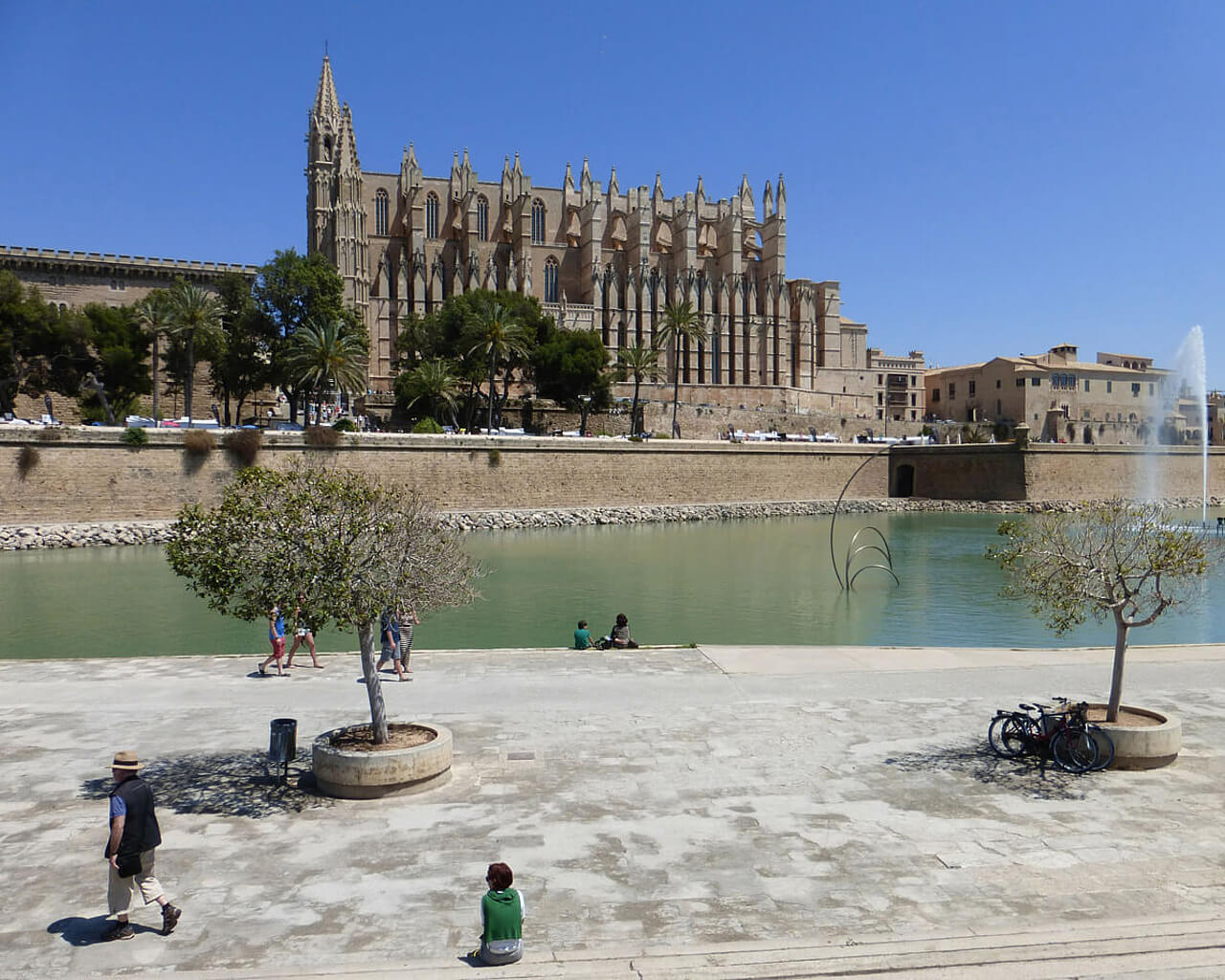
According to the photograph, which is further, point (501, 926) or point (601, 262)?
point (601, 262)

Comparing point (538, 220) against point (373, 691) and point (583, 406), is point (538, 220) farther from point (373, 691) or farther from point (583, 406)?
point (373, 691)

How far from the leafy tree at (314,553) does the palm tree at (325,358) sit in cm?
3577

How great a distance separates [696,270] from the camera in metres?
78.1

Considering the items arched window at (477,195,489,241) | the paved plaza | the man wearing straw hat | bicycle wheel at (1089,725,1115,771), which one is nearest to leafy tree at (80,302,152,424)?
arched window at (477,195,489,241)

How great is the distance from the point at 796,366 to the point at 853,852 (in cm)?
7652

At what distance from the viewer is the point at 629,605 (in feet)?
73.8

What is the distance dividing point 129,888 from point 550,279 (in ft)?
237

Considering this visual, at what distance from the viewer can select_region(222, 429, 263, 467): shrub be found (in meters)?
37.5

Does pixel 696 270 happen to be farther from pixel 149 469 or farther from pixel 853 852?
pixel 853 852

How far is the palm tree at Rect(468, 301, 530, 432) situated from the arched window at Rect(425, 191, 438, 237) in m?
23.3

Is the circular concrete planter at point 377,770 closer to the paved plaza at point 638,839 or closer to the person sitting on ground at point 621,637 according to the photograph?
the paved plaza at point 638,839

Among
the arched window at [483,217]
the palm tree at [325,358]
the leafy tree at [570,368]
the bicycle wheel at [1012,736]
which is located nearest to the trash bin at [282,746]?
the bicycle wheel at [1012,736]

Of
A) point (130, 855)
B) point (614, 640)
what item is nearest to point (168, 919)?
point (130, 855)

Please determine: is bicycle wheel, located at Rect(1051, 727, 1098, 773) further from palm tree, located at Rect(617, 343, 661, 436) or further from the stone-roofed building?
the stone-roofed building
